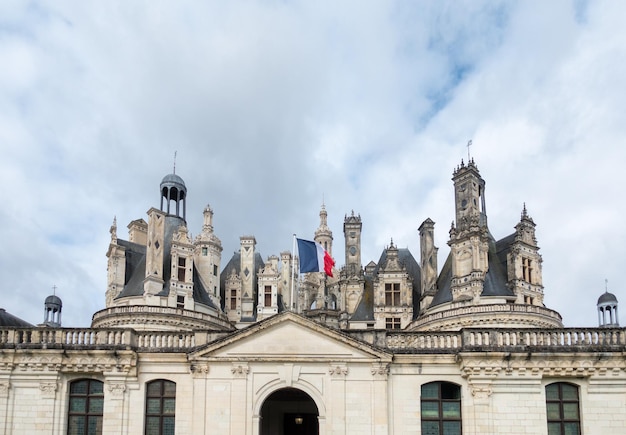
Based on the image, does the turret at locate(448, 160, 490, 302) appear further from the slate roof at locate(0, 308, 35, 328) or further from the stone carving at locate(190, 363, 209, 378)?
the slate roof at locate(0, 308, 35, 328)

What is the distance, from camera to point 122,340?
24266 mm

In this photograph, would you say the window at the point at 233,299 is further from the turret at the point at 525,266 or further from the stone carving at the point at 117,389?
the stone carving at the point at 117,389

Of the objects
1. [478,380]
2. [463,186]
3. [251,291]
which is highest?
[463,186]

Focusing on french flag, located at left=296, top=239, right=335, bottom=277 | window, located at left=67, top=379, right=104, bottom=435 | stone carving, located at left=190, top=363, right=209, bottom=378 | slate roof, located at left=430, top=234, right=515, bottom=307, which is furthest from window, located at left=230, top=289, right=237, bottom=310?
stone carving, located at left=190, top=363, right=209, bottom=378

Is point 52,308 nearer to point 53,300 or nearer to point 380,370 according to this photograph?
point 53,300

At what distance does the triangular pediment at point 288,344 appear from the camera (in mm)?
23859

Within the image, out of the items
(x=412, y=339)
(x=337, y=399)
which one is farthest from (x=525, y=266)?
(x=337, y=399)

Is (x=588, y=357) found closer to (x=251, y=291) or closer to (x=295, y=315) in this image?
(x=295, y=315)

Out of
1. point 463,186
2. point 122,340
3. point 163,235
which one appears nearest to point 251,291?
point 163,235

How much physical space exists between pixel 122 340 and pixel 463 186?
87.1 feet

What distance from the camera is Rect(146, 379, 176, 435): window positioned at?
23.9 m

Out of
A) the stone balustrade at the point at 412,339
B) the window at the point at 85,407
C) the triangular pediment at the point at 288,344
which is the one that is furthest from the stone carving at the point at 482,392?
the window at the point at 85,407

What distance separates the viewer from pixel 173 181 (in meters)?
49.3

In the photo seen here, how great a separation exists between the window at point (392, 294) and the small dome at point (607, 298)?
44.9 ft
